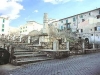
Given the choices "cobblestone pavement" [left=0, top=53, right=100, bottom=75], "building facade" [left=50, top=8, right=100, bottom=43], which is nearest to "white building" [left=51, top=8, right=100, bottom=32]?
"building facade" [left=50, top=8, right=100, bottom=43]

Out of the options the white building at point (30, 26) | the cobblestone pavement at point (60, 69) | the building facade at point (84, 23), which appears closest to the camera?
the cobblestone pavement at point (60, 69)

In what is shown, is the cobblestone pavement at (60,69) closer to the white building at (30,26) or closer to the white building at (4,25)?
the white building at (4,25)

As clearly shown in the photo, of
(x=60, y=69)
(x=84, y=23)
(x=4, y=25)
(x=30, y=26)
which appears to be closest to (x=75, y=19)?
(x=84, y=23)

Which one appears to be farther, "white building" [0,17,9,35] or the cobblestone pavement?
"white building" [0,17,9,35]

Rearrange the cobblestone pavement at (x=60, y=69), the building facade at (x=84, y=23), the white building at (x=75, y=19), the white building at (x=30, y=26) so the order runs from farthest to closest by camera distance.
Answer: the white building at (x=30, y=26)
the white building at (x=75, y=19)
the building facade at (x=84, y=23)
the cobblestone pavement at (x=60, y=69)

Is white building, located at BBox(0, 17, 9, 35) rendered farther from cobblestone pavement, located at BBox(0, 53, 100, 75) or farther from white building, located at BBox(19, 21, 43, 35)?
cobblestone pavement, located at BBox(0, 53, 100, 75)

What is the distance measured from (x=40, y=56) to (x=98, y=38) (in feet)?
57.7

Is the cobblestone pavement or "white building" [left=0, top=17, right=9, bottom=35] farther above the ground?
"white building" [left=0, top=17, right=9, bottom=35]

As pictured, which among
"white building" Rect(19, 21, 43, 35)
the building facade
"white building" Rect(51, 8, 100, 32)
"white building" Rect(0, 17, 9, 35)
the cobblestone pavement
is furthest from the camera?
"white building" Rect(19, 21, 43, 35)

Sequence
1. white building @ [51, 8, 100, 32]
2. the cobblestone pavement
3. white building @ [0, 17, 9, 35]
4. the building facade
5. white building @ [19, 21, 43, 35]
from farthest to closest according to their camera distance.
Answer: white building @ [19, 21, 43, 35] → white building @ [0, 17, 9, 35] → white building @ [51, 8, 100, 32] → the building facade → the cobblestone pavement

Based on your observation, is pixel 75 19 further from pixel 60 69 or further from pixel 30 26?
pixel 60 69

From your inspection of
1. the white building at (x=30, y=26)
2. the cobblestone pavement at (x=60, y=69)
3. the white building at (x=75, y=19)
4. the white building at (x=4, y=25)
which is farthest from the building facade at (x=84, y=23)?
Result: the cobblestone pavement at (x=60, y=69)

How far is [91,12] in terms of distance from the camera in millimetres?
41906

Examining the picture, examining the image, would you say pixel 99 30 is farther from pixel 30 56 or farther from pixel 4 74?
pixel 4 74
